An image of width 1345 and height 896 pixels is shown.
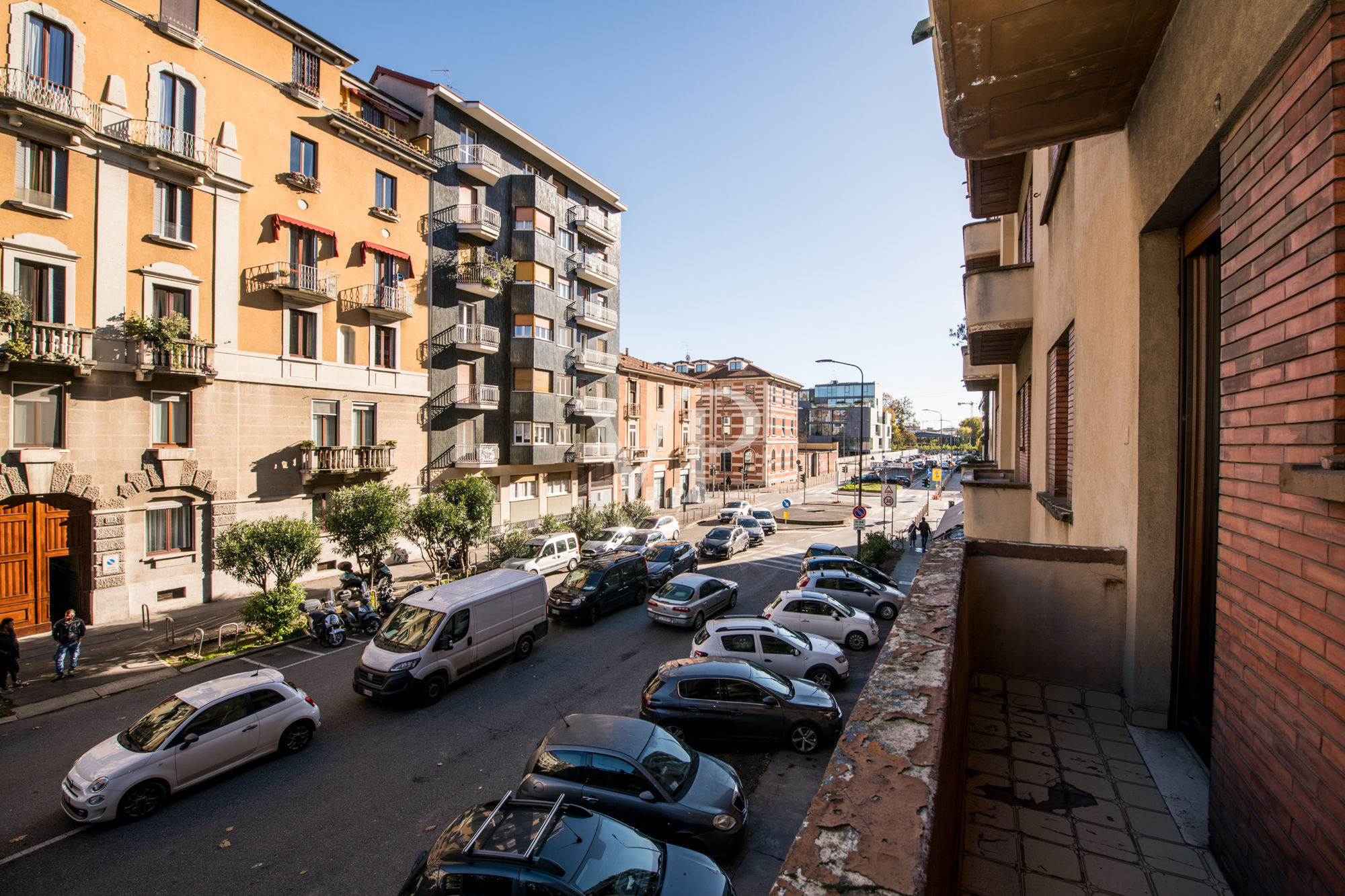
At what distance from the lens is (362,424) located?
23266 mm

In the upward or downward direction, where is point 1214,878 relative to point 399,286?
downward

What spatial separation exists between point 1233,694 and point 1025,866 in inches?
51.2

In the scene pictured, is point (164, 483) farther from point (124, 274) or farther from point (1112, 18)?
point (1112, 18)

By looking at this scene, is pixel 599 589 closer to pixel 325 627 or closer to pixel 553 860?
pixel 325 627

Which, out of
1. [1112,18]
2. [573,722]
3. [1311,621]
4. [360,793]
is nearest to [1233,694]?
[1311,621]

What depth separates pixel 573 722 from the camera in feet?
27.1

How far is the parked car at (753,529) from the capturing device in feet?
106

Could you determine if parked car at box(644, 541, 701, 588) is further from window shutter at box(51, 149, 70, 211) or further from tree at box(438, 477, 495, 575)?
window shutter at box(51, 149, 70, 211)

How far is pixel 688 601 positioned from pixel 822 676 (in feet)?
17.3

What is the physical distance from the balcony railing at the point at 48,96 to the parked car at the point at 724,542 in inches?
1020

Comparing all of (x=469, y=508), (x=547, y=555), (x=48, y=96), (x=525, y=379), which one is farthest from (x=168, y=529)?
(x=525, y=379)

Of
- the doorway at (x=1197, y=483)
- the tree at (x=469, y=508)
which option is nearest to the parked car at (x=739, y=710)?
the doorway at (x=1197, y=483)

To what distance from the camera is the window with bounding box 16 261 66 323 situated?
15375 mm

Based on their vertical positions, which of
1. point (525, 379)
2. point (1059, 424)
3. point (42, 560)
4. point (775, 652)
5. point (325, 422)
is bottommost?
point (775, 652)
